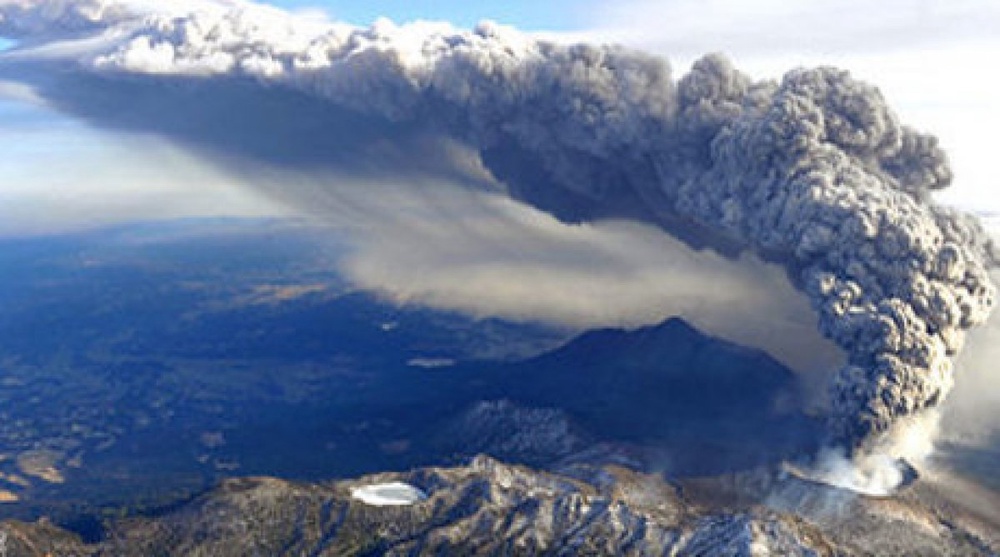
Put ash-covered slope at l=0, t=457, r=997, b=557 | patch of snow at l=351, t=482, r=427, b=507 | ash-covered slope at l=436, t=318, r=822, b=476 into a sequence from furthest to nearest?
ash-covered slope at l=436, t=318, r=822, b=476 < patch of snow at l=351, t=482, r=427, b=507 < ash-covered slope at l=0, t=457, r=997, b=557

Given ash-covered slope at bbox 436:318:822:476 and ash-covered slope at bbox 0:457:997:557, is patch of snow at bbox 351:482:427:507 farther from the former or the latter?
ash-covered slope at bbox 436:318:822:476

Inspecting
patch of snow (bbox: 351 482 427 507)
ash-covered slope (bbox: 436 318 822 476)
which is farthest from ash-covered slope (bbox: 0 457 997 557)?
ash-covered slope (bbox: 436 318 822 476)

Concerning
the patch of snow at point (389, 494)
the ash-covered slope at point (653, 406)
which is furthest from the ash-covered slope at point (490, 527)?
the ash-covered slope at point (653, 406)

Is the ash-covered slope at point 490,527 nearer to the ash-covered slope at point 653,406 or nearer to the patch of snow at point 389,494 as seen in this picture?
the patch of snow at point 389,494

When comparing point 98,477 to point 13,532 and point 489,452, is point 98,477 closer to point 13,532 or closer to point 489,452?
point 489,452

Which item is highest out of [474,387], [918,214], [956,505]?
[918,214]

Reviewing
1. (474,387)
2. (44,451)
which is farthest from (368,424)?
(44,451)
